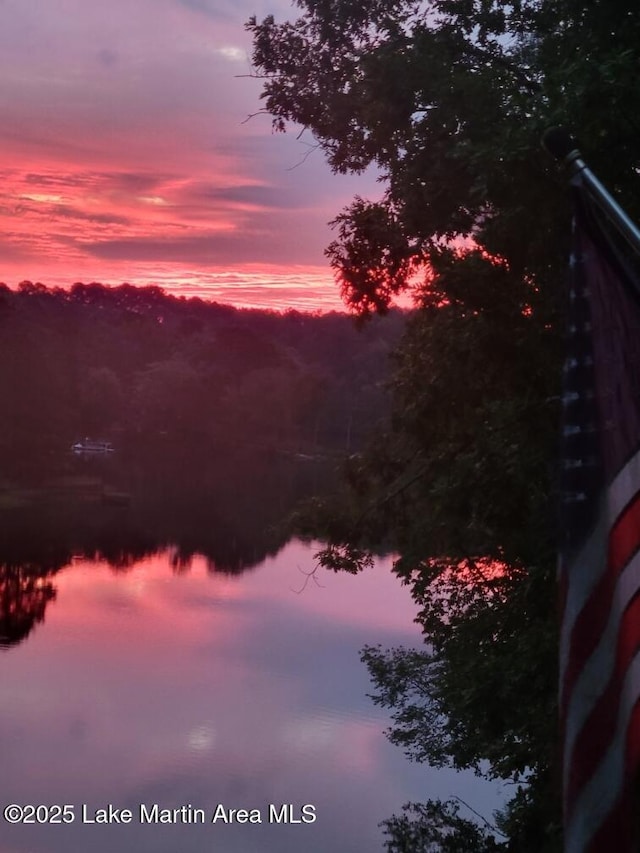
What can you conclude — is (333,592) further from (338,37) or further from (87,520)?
(338,37)

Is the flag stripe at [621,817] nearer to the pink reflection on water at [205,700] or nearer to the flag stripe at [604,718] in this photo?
the flag stripe at [604,718]

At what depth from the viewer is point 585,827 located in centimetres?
312

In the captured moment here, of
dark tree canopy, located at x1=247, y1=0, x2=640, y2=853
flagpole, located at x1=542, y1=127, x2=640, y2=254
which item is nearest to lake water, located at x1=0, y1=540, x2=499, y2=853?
dark tree canopy, located at x1=247, y1=0, x2=640, y2=853

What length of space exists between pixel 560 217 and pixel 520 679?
3519 mm

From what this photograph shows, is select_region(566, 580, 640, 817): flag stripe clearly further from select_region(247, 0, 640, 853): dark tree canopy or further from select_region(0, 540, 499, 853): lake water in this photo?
select_region(0, 540, 499, 853): lake water

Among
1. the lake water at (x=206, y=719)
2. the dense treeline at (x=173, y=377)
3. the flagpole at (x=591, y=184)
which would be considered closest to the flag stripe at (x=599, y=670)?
the flagpole at (x=591, y=184)

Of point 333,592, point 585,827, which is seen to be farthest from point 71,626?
point 585,827

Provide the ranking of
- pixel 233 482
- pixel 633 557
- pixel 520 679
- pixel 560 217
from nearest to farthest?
pixel 633 557 → pixel 560 217 → pixel 520 679 → pixel 233 482

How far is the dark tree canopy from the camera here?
759 cm

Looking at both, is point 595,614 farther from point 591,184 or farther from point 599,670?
point 591,184

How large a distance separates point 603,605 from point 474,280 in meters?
5.27

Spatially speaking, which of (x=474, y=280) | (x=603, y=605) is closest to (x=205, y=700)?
(x=474, y=280)

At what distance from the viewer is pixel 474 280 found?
8156 mm

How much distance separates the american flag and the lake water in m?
15.0
